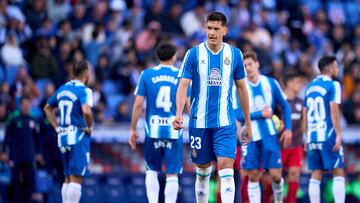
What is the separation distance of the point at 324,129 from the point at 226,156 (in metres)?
3.33

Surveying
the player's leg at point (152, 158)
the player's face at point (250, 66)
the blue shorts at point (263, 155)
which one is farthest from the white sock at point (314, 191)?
the player's leg at point (152, 158)

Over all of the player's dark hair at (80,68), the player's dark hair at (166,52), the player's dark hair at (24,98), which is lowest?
the player's dark hair at (80,68)

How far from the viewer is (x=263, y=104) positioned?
16891mm

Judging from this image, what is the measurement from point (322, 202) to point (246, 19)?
835cm

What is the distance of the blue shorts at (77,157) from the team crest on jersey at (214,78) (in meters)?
3.24

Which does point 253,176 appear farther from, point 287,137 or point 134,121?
point 134,121

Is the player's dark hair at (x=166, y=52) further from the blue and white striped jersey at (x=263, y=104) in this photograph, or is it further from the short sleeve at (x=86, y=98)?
the blue and white striped jersey at (x=263, y=104)

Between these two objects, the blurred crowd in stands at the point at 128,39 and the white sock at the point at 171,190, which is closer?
the white sock at the point at 171,190

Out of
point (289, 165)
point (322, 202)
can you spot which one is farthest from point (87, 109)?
point (322, 202)

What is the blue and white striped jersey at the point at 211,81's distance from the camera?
46.6 ft

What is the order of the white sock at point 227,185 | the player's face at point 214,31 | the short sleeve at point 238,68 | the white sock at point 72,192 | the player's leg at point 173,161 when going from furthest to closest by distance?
the white sock at point 72,192 → the player's leg at point 173,161 → the short sleeve at point 238,68 → the player's face at point 214,31 → the white sock at point 227,185

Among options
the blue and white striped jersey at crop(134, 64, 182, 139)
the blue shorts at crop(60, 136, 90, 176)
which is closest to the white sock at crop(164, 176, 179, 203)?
the blue and white striped jersey at crop(134, 64, 182, 139)

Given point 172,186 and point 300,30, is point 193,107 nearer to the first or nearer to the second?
point 172,186

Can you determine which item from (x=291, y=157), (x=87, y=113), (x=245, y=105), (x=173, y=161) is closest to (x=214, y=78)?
(x=245, y=105)
